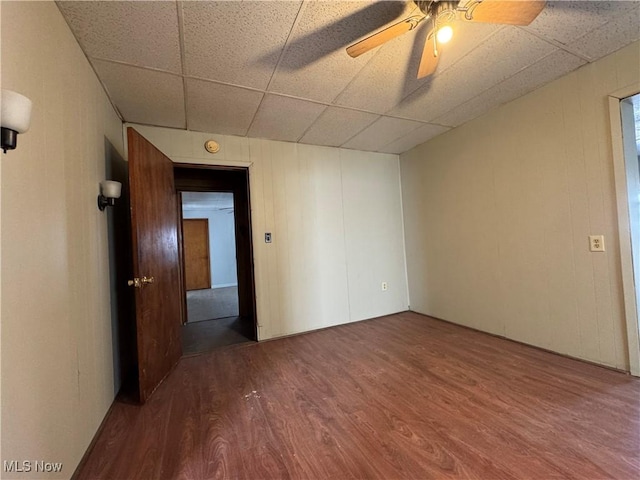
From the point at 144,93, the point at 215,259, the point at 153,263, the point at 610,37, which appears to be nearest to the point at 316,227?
the point at 153,263

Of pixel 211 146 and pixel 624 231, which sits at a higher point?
pixel 211 146

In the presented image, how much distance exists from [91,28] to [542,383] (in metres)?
3.69

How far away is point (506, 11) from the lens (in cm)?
125

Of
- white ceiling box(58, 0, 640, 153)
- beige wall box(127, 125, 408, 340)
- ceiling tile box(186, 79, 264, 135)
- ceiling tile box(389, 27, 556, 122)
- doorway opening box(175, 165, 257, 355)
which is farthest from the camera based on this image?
doorway opening box(175, 165, 257, 355)

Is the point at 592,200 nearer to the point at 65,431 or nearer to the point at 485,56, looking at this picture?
the point at 485,56

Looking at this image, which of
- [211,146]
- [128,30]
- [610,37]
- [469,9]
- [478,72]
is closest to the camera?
[469,9]

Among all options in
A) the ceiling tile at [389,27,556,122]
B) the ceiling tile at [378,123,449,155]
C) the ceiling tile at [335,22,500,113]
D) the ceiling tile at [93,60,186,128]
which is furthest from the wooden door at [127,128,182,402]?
the ceiling tile at [378,123,449,155]

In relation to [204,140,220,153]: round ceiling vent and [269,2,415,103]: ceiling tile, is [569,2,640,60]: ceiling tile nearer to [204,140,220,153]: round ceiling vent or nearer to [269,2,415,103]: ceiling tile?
Result: [269,2,415,103]: ceiling tile

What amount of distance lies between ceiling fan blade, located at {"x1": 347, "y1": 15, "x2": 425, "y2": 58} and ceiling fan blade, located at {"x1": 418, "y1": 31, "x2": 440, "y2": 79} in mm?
146

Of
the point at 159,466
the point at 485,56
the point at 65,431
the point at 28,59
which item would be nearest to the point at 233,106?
the point at 28,59

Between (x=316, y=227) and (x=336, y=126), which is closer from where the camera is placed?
(x=336, y=126)

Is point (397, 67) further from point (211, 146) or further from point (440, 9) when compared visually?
point (211, 146)

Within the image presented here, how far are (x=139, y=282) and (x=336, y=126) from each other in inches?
95.1

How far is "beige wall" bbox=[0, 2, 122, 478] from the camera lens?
0.92 meters
